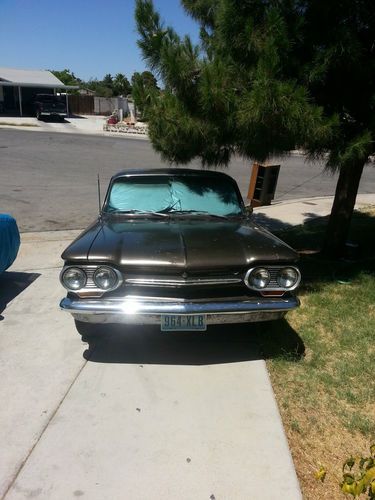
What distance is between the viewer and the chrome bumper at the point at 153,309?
3297 millimetres

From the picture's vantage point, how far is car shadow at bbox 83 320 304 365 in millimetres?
3697

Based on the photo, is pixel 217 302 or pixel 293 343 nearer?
pixel 217 302

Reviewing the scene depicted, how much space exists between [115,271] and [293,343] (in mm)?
1746

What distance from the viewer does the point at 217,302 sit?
3.40 meters

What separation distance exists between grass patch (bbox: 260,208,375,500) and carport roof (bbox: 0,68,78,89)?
35807 millimetres

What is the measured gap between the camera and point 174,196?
468 centimetres

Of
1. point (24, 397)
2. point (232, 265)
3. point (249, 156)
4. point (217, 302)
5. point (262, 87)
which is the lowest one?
point (24, 397)

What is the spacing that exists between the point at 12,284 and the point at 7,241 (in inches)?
23.0

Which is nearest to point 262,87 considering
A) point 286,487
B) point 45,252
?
point 286,487

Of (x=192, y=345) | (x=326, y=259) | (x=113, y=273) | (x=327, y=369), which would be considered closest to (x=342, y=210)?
(x=326, y=259)

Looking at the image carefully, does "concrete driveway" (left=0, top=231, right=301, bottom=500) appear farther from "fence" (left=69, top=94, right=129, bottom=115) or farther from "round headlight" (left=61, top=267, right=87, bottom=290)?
"fence" (left=69, top=94, right=129, bottom=115)

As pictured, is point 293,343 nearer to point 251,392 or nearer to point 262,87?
point 251,392

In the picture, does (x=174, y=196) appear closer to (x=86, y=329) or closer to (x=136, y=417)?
(x=86, y=329)

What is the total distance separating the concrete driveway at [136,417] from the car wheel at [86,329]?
9cm
